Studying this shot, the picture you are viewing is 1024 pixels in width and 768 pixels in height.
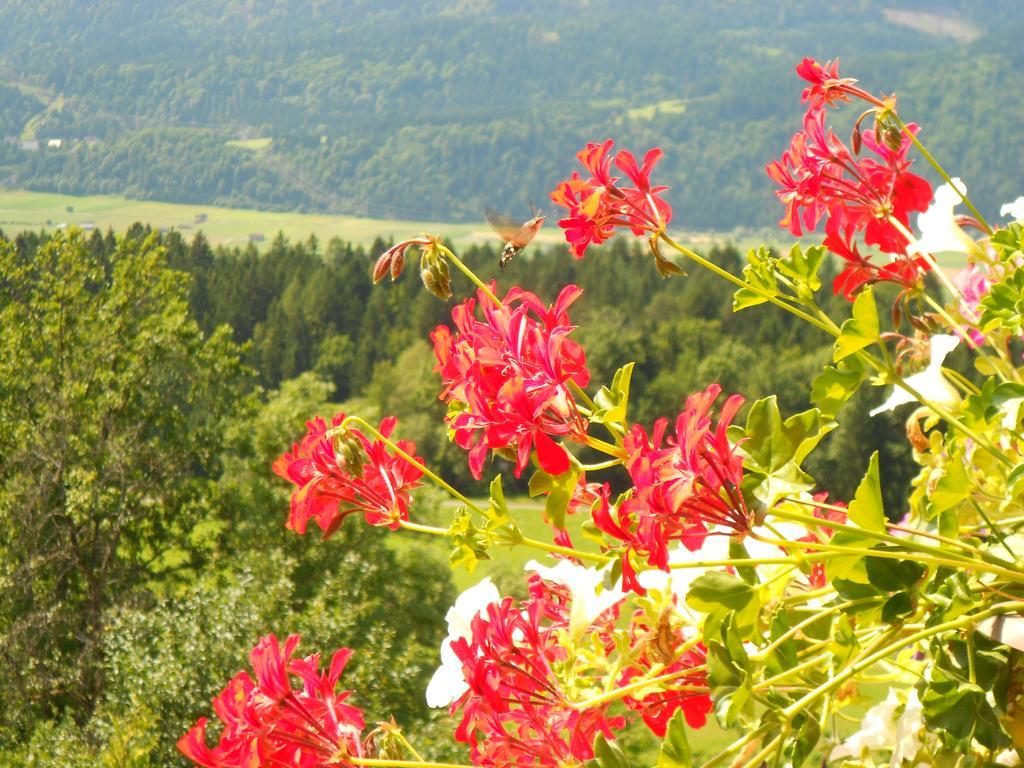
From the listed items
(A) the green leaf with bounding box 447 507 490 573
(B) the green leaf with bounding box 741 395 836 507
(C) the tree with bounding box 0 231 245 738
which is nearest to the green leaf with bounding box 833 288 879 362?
(B) the green leaf with bounding box 741 395 836 507

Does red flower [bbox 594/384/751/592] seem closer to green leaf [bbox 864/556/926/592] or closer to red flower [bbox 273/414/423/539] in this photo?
green leaf [bbox 864/556/926/592]

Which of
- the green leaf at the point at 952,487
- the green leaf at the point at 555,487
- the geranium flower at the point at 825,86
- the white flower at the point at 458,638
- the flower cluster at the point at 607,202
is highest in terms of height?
the geranium flower at the point at 825,86

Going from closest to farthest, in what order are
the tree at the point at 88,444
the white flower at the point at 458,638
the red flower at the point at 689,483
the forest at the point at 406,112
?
the red flower at the point at 689,483 → the white flower at the point at 458,638 → the tree at the point at 88,444 → the forest at the point at 406,112

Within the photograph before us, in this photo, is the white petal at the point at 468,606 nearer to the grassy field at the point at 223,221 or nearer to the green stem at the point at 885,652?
the green stem at the point at 885,652

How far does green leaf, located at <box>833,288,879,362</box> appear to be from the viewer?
119 centimetres

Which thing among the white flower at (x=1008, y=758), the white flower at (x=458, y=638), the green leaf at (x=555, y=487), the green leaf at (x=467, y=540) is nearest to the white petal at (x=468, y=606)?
the white flower at (x=458, y=638)

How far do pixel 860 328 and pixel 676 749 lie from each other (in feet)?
1.51

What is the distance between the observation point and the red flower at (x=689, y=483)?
3.43ft

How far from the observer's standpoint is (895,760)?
4.65 ft

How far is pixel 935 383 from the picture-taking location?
4.77ft

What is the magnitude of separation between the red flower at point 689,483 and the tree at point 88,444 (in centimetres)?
1660

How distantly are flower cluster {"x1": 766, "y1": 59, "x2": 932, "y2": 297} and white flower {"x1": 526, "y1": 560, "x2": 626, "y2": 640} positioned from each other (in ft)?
1.84

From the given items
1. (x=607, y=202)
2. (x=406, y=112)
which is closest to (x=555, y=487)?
(x=607, y=202)

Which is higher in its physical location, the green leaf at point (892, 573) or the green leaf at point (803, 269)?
the green leaf at point (803, 269)
